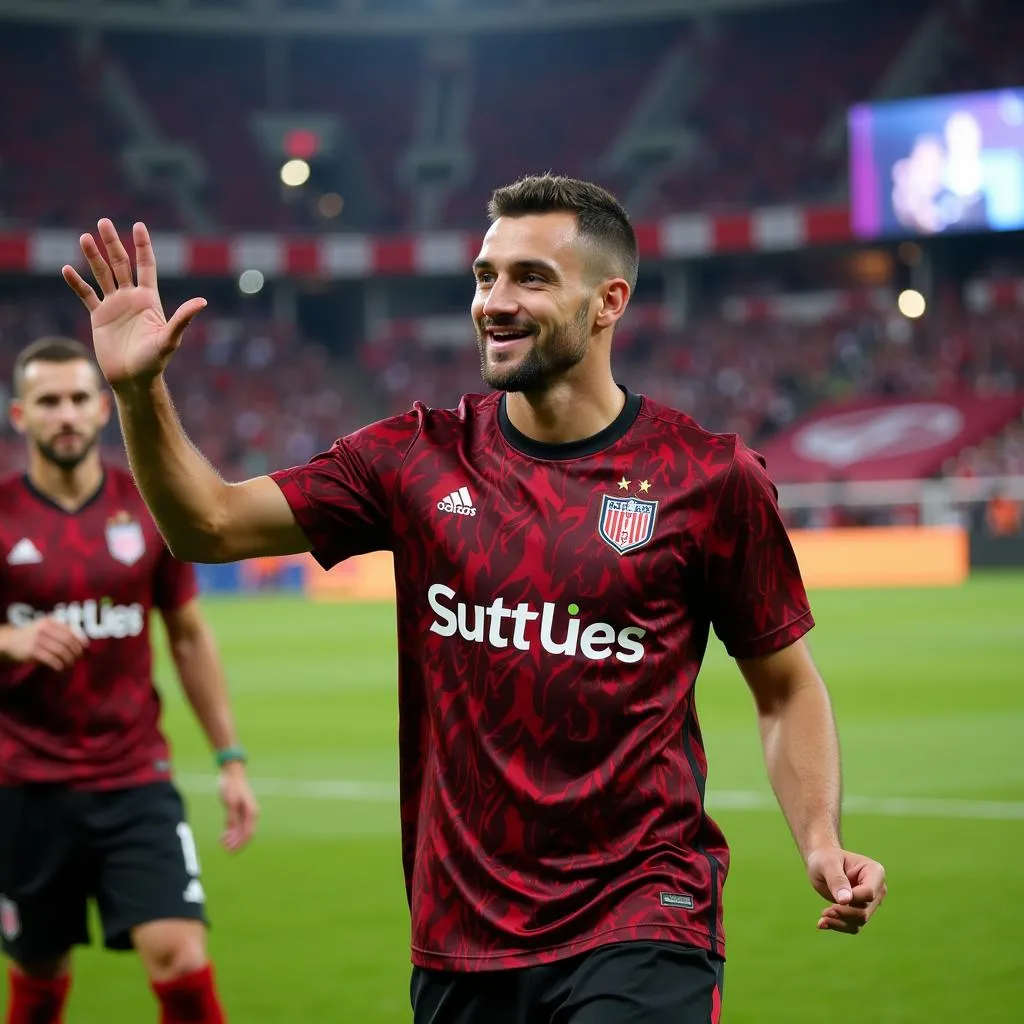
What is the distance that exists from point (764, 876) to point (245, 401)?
3783 centimetres

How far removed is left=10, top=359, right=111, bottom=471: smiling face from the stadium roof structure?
46780 mm

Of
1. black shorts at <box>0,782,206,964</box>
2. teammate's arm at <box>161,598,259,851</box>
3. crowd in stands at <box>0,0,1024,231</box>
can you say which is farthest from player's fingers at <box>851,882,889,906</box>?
crowd in stands at <box>0,0,1024,231</box>

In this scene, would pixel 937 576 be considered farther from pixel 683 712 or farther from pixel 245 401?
pixel 683 712

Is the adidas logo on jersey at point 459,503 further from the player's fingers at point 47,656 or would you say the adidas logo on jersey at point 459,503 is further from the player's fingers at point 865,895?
the player's fingers at point 47,656

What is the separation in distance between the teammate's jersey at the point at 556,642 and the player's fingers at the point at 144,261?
46 centimetres

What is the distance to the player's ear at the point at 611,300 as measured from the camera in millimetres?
3668

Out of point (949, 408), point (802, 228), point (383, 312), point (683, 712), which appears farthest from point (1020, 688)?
point (383, 312)

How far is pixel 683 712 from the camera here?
346 centimetres

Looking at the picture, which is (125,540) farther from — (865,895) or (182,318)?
(865,895)

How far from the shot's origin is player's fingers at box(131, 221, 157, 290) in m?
3.36

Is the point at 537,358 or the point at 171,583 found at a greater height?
the point at 537,358

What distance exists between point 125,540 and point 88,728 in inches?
24.1

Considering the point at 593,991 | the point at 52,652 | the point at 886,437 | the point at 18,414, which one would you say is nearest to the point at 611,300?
the point at 593,991

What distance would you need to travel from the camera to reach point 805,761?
3.59 meters
